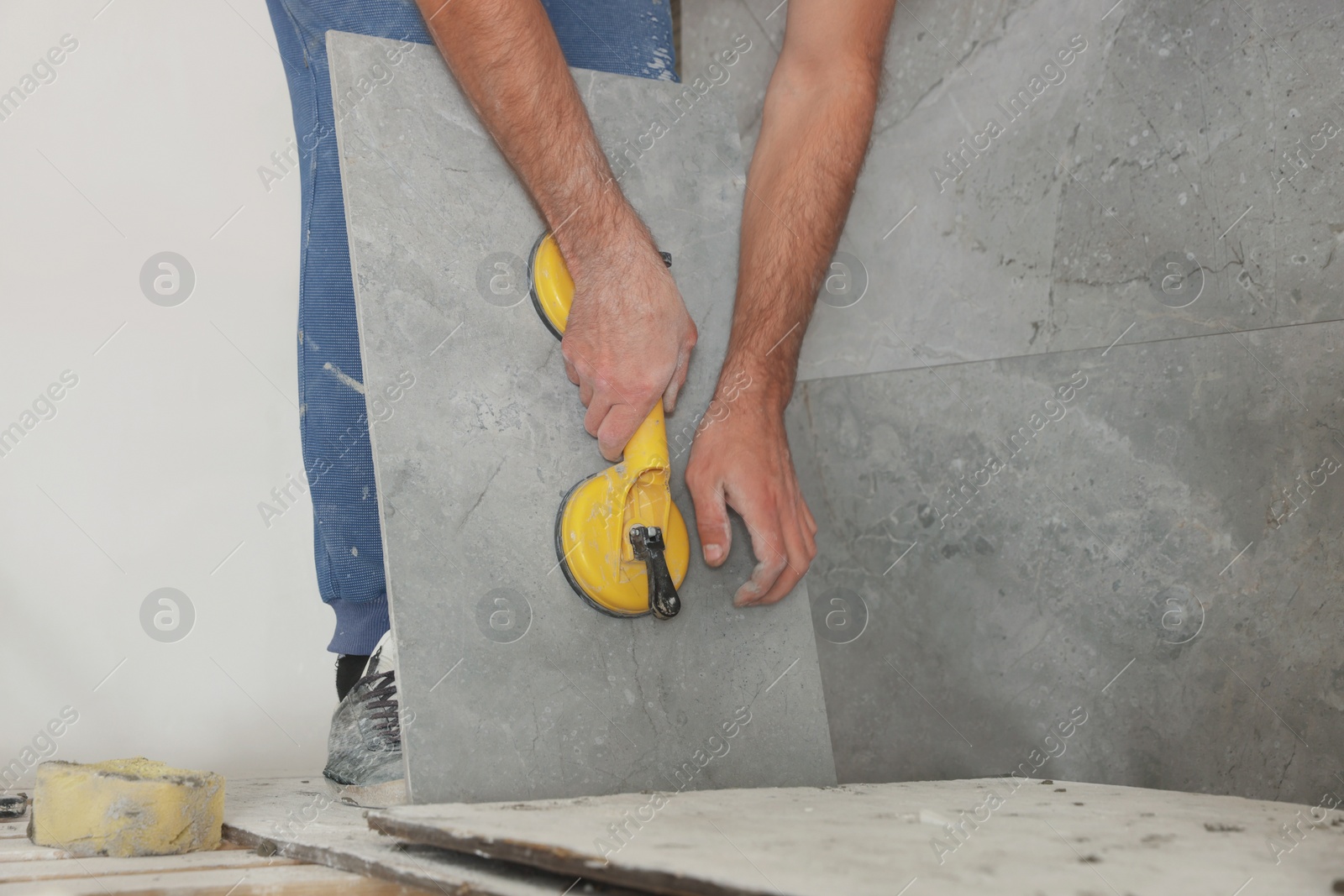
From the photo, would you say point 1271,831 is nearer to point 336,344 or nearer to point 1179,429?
point 1179,429

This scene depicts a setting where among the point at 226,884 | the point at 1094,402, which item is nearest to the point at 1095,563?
the point at 1094,402

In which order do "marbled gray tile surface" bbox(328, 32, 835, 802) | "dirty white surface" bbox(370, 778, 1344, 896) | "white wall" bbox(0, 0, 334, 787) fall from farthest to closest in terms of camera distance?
"white wall" bbox(0, 0, 334, 787), "marbled gray tile surface" bbox(328, 32, 835, 802), "dirty white surface" bbox(370, 778, 1344, 896)

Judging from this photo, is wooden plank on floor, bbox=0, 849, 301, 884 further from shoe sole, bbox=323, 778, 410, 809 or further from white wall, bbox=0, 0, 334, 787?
white wall, bbox=0, 0, 334, 787

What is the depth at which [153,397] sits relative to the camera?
6.62ft

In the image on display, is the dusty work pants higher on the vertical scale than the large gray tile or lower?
higher

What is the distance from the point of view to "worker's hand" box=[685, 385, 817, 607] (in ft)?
4.23

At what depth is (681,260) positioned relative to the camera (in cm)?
142

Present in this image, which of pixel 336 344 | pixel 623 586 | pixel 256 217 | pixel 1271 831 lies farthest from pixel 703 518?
pixel 256 217

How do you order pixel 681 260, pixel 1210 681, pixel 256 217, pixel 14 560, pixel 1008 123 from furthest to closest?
pixel 256 217, pixel 14 560, pixel 1008 123, pixel 1210 681, pixel 681 260

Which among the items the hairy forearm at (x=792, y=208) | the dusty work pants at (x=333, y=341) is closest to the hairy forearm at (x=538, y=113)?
the dusty work pants at (x=333, y=341)

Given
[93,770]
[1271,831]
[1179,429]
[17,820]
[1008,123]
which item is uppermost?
[1008,123]

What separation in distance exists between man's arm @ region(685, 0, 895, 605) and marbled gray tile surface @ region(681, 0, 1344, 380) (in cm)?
29

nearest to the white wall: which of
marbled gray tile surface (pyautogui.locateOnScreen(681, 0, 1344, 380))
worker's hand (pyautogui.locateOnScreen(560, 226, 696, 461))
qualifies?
worker's hand (pyautogui.locateOnScreen(560, 226, 696, 461))

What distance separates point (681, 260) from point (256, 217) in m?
1.29
